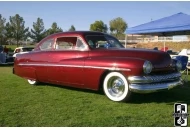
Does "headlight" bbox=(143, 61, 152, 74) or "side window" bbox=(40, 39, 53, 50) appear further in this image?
"side window" bbox=(40, 39, 53, 50)

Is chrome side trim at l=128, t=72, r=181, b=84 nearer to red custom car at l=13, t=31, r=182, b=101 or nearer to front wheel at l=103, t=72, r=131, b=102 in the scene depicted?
red custom car at l=13, t=31, r=182, b=101

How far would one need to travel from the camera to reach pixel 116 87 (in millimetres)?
5332

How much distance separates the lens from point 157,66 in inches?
202

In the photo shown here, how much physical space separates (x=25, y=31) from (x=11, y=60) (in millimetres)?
42267

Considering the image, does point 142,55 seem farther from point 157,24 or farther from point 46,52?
point 157,24

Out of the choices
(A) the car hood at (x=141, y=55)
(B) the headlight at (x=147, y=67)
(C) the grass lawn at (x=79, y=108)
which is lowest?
(C) the grass lawn at (x=79, y=108)

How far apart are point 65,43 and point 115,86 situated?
5.44 ft

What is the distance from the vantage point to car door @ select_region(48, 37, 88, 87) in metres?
5.73

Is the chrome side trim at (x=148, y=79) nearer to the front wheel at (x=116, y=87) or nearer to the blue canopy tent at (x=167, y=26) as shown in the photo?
the front wheel at (x=116, y=87)

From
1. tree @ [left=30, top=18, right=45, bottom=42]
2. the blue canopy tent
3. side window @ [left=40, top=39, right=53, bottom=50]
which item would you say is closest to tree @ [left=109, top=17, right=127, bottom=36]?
tree @ [left=30, top=18, right=45, bottom=42]

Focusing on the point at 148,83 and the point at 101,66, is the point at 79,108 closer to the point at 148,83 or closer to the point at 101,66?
the point at 101,66

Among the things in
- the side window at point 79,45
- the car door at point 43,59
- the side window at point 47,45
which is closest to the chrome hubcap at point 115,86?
the side window at point 79,45

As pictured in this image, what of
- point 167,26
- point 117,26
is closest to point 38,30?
point 117,26

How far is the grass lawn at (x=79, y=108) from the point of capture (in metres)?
3.96
